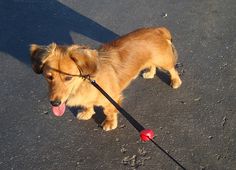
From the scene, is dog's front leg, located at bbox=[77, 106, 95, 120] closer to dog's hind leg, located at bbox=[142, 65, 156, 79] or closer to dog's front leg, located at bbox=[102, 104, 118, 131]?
dog's front leg, located at bbox=[102, 104, 118, 131]

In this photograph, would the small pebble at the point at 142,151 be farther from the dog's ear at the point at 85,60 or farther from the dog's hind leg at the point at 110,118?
the dog's ear at the point at 85,60

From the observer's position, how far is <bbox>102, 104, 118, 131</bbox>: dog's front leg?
404cm

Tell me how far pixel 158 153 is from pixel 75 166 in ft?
2.83

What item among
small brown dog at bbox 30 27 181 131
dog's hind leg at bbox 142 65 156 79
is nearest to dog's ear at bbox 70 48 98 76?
small brown dog at bbox 30 27 181 131

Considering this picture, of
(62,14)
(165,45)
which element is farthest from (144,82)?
(62,14)

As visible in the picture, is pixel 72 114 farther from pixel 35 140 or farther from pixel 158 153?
pixel 158 153

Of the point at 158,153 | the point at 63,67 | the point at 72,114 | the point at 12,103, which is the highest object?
the point at 63,67

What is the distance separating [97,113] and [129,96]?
44cm

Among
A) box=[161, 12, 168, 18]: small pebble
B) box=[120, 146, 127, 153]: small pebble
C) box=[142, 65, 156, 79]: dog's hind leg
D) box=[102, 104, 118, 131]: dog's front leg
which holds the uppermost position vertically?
box=[161, 12, 168, 18]: small pebble

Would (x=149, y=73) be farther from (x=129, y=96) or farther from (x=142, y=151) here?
(x=142, y=151)

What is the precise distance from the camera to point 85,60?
3.36 meters

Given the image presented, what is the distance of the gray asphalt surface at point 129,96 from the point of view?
384cm

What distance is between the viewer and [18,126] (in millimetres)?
4230

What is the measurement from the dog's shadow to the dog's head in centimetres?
83
